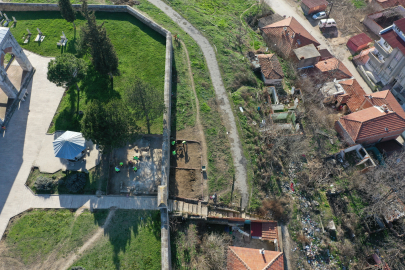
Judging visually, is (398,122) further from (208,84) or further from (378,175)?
(208,84)

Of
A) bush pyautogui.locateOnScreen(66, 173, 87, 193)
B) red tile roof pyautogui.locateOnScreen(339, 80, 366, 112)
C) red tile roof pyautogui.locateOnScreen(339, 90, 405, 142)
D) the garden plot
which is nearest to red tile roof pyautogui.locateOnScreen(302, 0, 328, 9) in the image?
red tile roof pyautogui.locateOnScreen(339, 80, 366, 112)

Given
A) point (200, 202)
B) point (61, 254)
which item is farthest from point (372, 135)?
point (61, 254)

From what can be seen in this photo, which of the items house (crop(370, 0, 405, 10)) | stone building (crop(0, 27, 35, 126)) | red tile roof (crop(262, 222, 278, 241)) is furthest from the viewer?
house (crop(370, 0, 405, 10))

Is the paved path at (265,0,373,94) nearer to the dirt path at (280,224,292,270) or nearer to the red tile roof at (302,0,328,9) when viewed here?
the red tile roof at (302,0,328,9)

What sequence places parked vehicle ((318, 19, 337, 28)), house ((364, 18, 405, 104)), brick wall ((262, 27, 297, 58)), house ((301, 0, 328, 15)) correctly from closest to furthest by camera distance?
house ((364, 18, 405, 104))
brick wall ((262, 27, 297, 58))
parked vehicle ((318, 19, 337, 28))
house ((301, 0, 328, 15))

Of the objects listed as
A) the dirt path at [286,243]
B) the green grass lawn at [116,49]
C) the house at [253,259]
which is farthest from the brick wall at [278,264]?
the green grass lawn at [116,49]

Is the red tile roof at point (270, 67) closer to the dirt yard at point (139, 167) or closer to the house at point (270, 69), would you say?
the house at point (270, 69)

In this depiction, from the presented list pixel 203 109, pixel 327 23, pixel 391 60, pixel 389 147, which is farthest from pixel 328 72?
pixel 203 109
